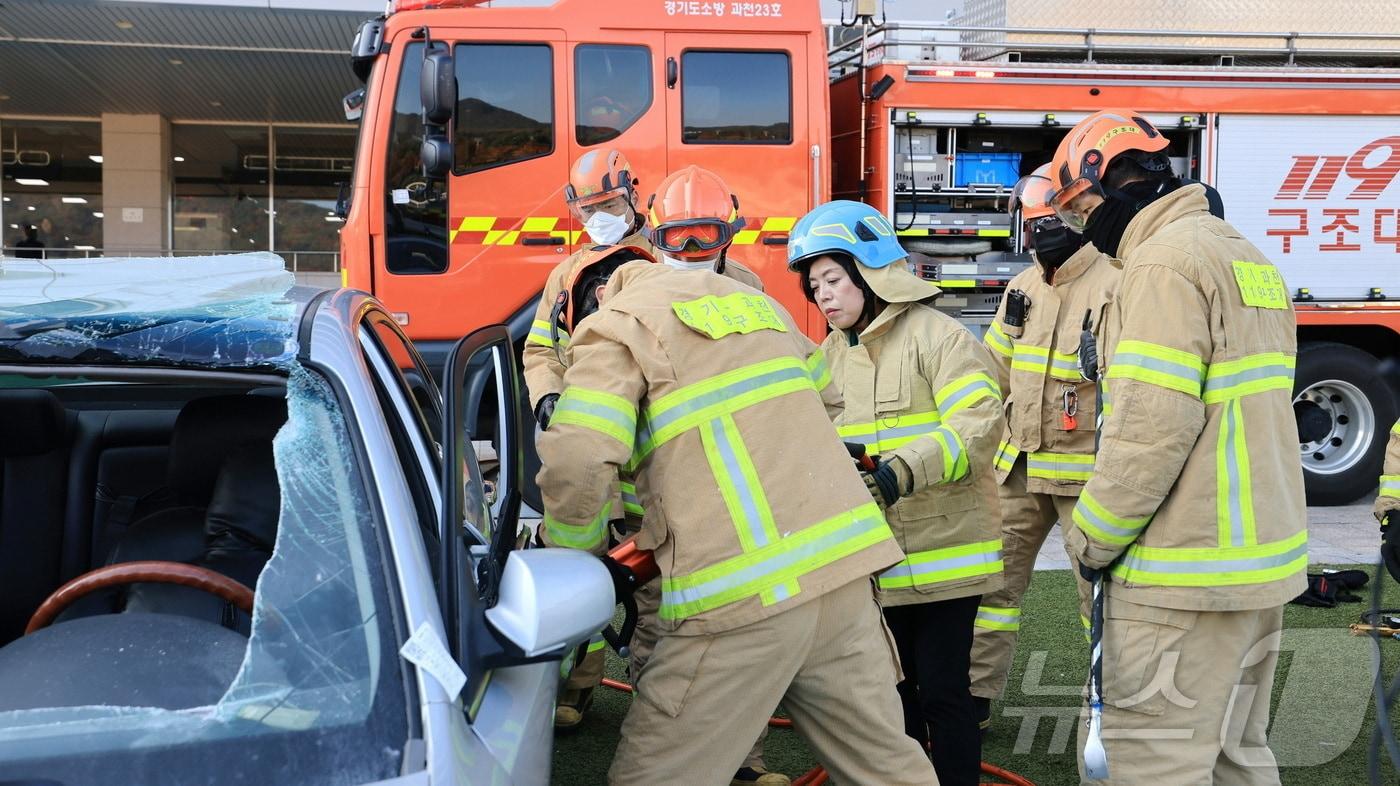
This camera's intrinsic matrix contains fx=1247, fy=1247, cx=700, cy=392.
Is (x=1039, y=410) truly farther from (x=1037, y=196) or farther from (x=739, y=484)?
(x=739, y=484)

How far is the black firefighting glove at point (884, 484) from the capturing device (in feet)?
9.68

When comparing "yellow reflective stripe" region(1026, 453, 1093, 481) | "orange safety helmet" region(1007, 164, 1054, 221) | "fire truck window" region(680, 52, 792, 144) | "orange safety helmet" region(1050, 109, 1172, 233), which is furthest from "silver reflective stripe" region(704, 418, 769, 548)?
"fire truck window" region(680, 52, 792, 144)

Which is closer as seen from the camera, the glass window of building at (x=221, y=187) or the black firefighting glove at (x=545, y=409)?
the black firefighting glove at (x=545, y=409)

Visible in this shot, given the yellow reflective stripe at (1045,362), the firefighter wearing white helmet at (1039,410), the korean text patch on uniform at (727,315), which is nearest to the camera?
the korean text patch on uniform at (727,315)

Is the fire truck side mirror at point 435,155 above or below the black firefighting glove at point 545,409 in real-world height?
above

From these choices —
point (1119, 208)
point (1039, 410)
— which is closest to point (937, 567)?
point (1119, 208)

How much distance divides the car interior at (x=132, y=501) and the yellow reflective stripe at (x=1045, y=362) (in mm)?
2625

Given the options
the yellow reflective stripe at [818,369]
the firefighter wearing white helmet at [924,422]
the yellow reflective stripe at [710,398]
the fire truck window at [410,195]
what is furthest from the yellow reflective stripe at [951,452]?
the fire truck window at [410,195]

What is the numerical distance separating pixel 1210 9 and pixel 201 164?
14492 mm

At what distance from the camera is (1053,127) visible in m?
7.12

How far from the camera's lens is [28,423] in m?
2.86

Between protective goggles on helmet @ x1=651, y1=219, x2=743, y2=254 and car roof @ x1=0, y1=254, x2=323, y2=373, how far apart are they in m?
0.94

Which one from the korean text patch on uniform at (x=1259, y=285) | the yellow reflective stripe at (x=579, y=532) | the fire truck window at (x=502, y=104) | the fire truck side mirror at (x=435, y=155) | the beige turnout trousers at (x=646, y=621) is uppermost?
the fire truck window at (x=502, y=104)

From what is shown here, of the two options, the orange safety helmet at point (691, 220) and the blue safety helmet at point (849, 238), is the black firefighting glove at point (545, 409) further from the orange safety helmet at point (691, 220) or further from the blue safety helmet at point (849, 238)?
the blue safety helmet at point (849, 238)
